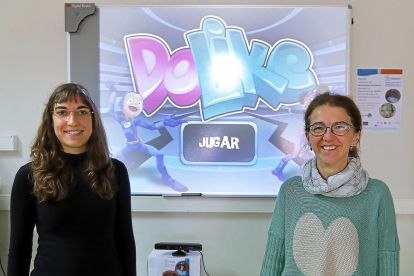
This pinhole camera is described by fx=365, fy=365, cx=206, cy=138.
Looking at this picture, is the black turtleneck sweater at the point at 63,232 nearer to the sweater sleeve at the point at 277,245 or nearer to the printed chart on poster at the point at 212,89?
the sweater sleeve at the point at 277,245

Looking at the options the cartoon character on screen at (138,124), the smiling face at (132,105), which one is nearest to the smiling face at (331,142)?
the cartoon character on screen at (138,124)

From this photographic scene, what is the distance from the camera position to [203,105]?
7.03ft

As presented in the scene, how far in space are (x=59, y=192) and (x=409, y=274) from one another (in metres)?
2.03

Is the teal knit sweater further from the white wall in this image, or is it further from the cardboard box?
the white wall

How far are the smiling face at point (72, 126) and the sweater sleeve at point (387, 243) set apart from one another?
105 centimetres

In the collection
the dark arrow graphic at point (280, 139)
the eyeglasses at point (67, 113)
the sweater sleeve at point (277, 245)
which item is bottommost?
the sweater sleeve at point (277, 245)

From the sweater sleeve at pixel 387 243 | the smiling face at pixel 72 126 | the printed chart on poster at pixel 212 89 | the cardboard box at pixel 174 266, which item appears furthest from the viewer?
the printed chart on poster at pixel 212 89

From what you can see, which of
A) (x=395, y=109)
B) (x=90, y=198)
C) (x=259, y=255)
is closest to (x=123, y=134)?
(x=90, y=198)

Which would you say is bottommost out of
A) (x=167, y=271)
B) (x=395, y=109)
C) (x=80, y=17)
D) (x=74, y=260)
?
(x=167, y=271)

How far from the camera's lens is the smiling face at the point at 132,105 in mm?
2152

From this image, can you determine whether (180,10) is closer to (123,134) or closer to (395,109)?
(123,134)

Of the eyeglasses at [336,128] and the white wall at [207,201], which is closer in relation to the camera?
the eyeglasses at [336,128]

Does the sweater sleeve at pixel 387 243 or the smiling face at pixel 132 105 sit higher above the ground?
the smiling face at pixel 132 105

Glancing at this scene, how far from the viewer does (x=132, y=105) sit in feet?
7.06
